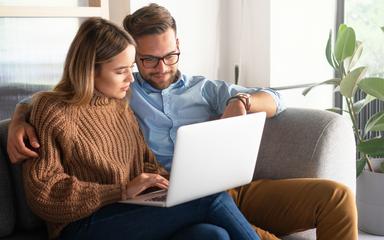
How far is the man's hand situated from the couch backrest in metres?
0.65

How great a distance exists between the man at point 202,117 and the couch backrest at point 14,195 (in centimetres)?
11

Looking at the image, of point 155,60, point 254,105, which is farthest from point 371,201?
point 155,60

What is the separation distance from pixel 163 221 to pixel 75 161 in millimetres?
296

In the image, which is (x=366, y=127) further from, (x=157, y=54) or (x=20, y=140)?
(x=20, y=140)

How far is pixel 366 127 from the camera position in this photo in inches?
99.0

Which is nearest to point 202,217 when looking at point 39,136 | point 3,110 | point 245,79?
point 39,136

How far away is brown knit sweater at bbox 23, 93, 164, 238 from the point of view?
58.5 inches

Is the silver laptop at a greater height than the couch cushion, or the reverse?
the silver laptop

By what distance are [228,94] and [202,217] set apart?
0.55 m

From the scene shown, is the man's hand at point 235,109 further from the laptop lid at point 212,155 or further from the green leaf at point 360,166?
the green leaf at point 360,166

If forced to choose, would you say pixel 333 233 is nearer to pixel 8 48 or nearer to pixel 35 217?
pixel 35 217

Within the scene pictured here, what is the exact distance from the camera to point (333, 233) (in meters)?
1.57

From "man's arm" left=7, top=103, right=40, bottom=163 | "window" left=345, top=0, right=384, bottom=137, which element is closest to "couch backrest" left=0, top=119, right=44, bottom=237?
"man's arm" left=7, top=103, right=40, bottom=163

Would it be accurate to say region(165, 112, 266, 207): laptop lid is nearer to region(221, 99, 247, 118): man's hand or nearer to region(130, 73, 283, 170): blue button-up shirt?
region(221, 99, 247, 118): man's hand
